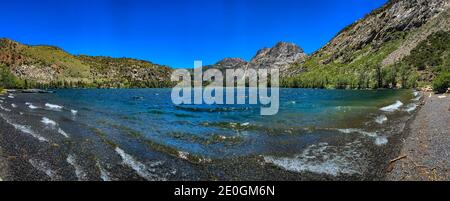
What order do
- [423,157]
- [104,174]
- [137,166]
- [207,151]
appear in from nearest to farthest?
[104,174] < [137,166] < [423,157] < [207,151]

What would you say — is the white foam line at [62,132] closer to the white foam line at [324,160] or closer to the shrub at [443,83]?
the white foam line at [324,160]

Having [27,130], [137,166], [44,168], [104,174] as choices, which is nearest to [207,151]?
[137,166]

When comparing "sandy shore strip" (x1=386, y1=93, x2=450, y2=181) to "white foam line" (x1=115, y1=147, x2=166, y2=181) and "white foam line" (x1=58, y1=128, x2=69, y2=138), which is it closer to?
"white foam line" (x1=115, y1=147, x2=166, y2=181)

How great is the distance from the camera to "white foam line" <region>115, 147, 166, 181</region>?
57.7 feet

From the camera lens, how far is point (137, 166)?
19438mm

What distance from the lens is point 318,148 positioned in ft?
79.9

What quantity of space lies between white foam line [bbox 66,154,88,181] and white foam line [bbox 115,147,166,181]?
2490 mm

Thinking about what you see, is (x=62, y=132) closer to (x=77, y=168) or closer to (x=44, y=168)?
(x=44, y=168)

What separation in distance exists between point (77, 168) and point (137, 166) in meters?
3.23

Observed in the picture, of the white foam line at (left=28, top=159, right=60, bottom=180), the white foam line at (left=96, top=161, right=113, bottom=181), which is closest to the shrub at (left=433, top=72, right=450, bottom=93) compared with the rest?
the white foam line at (left=96, top=161, right=113, bottom=181)
